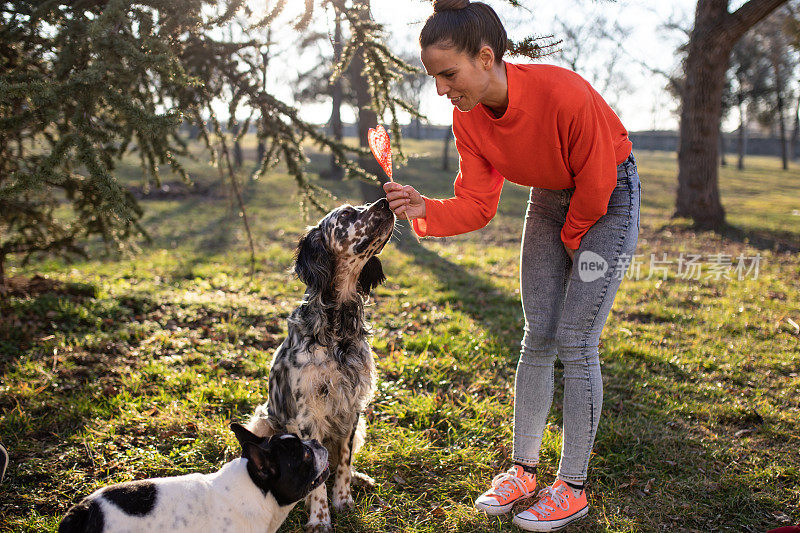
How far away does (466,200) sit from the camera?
2990 millimetres

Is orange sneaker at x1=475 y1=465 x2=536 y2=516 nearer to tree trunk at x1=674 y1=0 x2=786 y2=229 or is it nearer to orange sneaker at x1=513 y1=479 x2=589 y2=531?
orange sneaker at x1=513 y1=479 x2=589 y2=531

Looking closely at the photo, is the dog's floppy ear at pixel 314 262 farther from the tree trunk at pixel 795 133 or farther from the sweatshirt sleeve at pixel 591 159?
Result: the tree trunk at pixel 795 133

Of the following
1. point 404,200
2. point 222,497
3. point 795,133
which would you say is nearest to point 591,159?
point 404,200

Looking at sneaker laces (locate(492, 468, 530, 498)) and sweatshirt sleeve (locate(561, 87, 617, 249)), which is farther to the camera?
sneaker laces (locate(492, 468, 530, 498))

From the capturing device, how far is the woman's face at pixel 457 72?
7.78ft

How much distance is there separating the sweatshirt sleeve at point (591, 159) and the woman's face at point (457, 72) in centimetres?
45

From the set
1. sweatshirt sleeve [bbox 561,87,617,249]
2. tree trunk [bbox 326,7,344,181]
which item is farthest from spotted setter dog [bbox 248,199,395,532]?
tree trunk [bbox 326,7,344,181]

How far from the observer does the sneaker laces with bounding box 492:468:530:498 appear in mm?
3084

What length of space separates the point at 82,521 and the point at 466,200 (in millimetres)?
2326

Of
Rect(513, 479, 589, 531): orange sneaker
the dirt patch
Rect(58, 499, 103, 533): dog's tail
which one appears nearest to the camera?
Rect(58, 499, 103, 533): dog's tail

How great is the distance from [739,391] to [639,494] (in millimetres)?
1957

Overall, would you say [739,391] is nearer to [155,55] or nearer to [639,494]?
[639,494]

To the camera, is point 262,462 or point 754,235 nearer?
point 262,462

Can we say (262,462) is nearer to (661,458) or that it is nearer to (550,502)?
(550,502)
